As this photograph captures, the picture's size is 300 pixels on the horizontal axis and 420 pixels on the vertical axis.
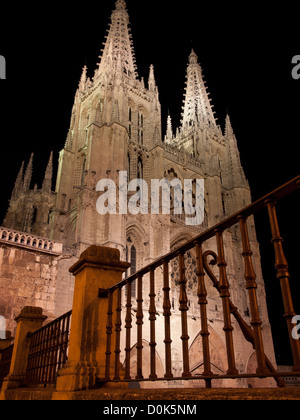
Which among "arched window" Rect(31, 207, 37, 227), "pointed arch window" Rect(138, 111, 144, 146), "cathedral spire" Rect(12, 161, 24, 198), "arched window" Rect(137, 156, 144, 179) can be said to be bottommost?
"arched window" Rect(31, 207, 37, 227)

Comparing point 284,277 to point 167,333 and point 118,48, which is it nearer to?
point 167,333

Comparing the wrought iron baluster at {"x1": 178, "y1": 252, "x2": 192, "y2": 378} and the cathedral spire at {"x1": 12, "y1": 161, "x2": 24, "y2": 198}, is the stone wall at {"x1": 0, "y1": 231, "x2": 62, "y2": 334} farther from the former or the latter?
the cathedral spire at {"x1": 12, "y1": 161, "x2": 24, "y2": 198}

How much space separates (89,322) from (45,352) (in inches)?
52.0

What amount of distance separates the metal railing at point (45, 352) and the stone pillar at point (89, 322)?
0.53 m

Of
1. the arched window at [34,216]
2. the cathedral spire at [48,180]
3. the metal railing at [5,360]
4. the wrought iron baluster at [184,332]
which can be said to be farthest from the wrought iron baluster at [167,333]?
the arched window at [34,216]

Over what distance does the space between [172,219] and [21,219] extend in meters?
10.6

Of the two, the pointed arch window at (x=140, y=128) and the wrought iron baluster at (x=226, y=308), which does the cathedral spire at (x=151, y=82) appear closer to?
the pointed arch window at (x=140, y=128)

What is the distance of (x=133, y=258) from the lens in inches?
722

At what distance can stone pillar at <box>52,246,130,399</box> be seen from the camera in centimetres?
268

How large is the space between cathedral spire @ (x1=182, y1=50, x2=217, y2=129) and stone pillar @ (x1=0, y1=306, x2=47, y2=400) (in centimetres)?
2505

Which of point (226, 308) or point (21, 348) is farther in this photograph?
point (21, 348)

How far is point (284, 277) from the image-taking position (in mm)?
1477

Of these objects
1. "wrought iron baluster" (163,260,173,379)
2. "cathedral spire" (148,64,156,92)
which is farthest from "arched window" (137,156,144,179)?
"wrought iron baluster" (163,260,173,379)

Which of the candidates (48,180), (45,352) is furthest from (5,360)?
(48,180)
